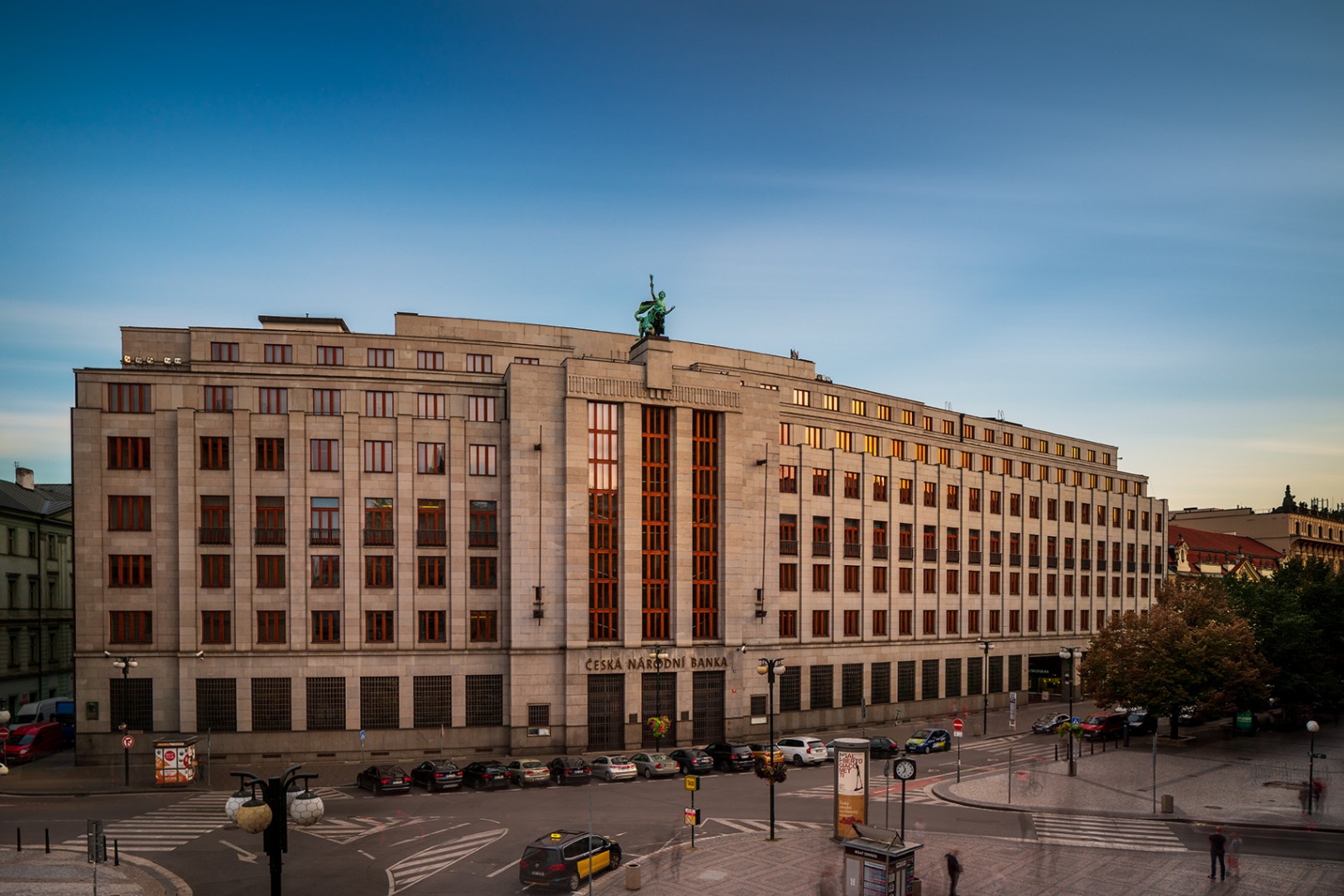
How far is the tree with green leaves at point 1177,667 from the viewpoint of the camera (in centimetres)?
5741

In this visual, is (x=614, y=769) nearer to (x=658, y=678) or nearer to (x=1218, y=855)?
(x=658, y=678)

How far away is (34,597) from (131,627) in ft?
109

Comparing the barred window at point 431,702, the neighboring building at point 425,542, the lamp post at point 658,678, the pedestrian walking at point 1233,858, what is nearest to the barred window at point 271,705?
the neighboring building at point 425,542

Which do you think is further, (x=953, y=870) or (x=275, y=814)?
(x=953, y=870)

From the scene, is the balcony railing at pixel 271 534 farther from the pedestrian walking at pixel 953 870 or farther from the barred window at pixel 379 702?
the pedestrian walking at pixel 953 870

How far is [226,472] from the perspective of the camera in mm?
56875

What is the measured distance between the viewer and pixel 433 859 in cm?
3438

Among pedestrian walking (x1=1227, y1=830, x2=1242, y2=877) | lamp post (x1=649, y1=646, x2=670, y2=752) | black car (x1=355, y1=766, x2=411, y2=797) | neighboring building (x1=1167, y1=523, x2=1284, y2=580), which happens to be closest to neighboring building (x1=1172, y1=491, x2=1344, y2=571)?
neighboring building (x1=1167, y1=523, x2=1284, y2=580)

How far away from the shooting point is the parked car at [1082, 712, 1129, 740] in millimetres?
63844

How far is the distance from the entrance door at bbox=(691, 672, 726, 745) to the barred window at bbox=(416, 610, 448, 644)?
15.9 meters

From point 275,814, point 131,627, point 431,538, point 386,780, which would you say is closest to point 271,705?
point 131,627

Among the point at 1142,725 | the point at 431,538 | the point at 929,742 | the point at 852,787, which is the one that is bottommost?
the point at 1142,725

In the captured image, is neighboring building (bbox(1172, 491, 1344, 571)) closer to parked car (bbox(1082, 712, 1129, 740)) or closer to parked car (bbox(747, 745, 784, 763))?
parked car (bbox(1082, 712, 1129, 740))

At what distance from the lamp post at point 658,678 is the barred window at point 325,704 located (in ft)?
61.6
